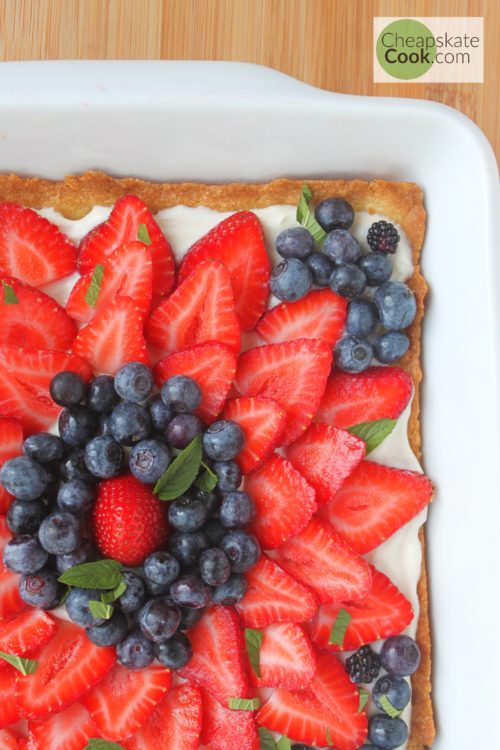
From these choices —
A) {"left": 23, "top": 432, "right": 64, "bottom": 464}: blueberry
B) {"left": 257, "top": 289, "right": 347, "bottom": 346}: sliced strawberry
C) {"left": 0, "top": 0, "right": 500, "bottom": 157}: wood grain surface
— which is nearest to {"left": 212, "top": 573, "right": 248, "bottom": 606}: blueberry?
{"left": 23, "top": 432, "right": 64, "bottom": 464}: blueberry

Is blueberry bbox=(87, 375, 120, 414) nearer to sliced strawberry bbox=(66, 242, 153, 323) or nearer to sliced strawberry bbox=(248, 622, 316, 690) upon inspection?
sliced strawberry bbox=(66, 242, 153, 323)

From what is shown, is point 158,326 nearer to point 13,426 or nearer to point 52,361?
point 52,361

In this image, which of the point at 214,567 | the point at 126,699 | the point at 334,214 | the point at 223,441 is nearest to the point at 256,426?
A: the point at 223,441

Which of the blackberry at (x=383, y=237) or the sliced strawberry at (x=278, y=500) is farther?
the blackberry at (x=383, y=237)

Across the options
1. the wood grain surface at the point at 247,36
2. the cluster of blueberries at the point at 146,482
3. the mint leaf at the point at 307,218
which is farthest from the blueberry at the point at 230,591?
the wood grain surface at the point at 247,36

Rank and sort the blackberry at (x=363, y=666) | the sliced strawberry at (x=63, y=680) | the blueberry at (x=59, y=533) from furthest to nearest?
the blackberry at (x=363, y=666) → the sliced strawberry at (x=63, y=680) → the blueberry at (x=59, y=533)

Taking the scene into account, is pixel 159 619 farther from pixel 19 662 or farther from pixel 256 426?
pixel 256 426

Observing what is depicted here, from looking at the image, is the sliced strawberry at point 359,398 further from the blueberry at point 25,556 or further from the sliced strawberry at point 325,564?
the blueberry at point 25,556
